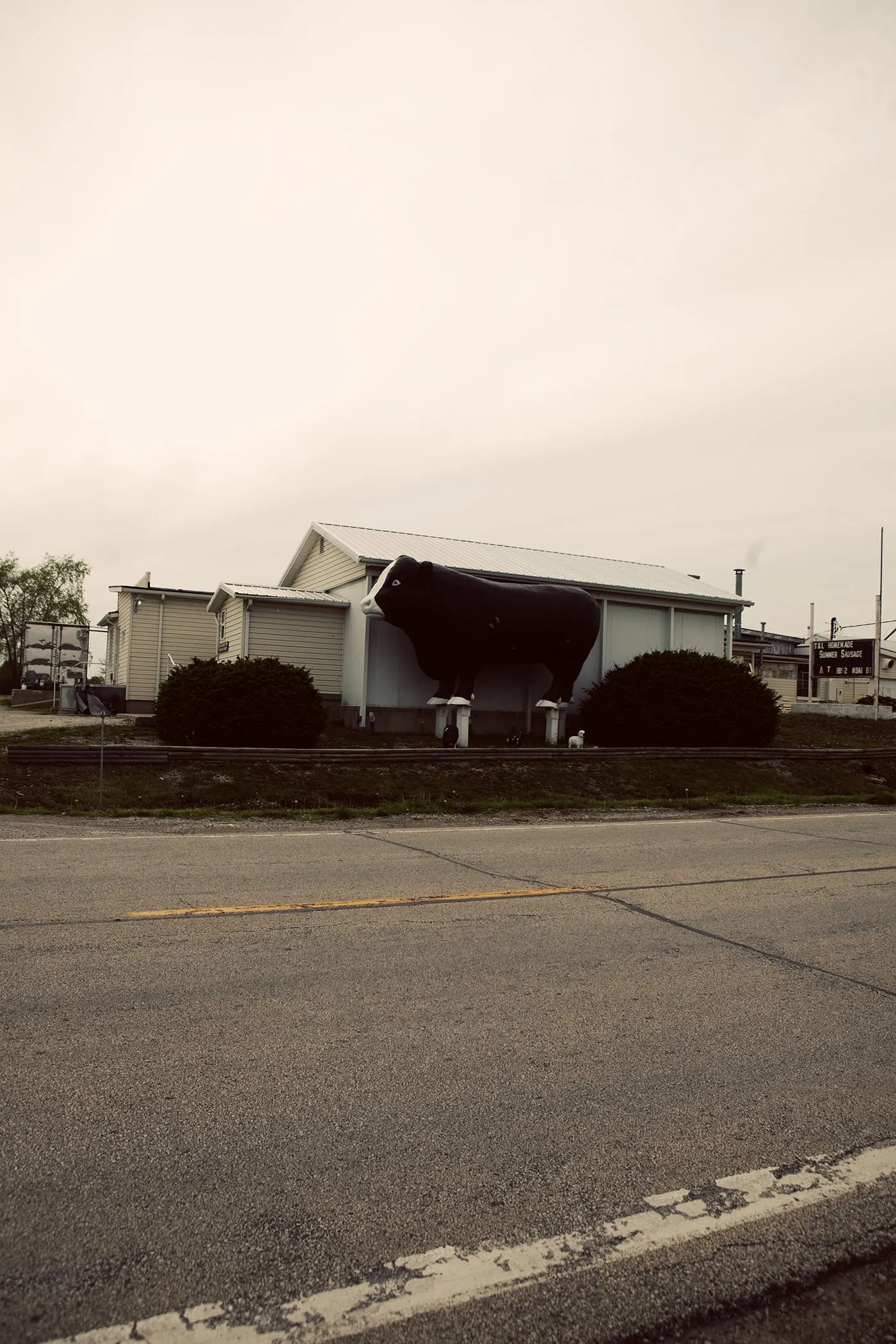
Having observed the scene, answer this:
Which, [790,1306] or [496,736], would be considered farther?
[496,736]

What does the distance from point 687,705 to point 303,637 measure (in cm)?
980

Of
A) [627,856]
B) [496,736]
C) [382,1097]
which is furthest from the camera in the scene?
[496,736]

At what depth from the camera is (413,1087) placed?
158 inches

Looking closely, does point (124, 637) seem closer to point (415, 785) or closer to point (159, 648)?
point (159, 648)

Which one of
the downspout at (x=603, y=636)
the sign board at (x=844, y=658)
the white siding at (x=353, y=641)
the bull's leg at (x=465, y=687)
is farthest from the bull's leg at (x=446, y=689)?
the sign board at (x=844, y=658)

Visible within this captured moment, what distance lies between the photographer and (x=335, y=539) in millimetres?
26078

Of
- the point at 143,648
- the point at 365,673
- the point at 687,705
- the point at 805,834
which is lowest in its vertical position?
the point at 805,834

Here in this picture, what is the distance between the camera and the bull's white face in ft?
70.2

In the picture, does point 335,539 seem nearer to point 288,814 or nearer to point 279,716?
point 279,716

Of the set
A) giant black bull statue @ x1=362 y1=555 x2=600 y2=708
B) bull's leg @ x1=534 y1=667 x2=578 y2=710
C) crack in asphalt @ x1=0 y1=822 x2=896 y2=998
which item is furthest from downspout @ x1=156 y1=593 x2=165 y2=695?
crack in asphalt @ x1=0 y1=822 x2=896 y2=998

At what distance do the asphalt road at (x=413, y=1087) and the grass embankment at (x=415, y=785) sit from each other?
611cm

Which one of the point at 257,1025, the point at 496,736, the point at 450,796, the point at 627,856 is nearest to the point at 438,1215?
the point at 257,1025

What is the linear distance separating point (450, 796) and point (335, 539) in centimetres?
1203

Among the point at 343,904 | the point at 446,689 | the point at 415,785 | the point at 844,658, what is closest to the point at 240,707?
the point at 415,785
